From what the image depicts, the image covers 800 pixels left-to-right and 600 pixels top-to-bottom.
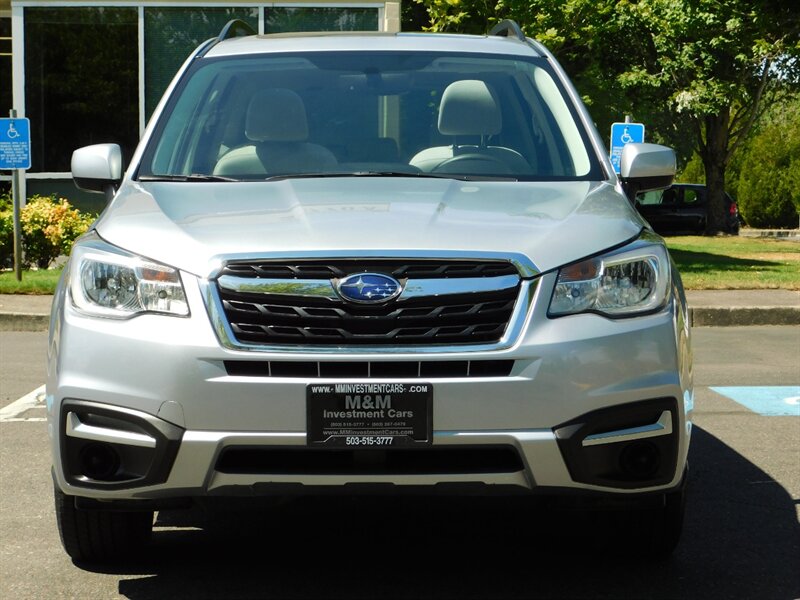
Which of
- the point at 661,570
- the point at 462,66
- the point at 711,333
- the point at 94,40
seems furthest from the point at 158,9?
the point at 661,570

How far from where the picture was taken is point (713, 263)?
2172 cm

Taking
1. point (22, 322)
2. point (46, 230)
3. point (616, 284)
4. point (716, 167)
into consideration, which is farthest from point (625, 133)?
point (716, 167)

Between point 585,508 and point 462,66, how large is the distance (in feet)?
7.14

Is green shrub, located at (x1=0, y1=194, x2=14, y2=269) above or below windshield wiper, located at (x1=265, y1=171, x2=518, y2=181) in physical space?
below

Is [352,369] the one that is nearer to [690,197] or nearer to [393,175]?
[393,175]

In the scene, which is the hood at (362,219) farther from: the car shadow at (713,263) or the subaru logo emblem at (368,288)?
the car shadow at (713,263)

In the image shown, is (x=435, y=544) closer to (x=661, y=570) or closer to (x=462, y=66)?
(x=661, y=570)

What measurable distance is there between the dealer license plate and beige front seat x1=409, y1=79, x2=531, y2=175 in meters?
1.41

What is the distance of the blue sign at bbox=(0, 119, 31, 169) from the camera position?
14.2 metres

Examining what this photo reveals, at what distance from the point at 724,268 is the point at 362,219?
16.9m

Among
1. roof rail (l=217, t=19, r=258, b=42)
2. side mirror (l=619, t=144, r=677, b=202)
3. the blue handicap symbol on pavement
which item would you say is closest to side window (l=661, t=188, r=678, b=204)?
the blue handicap symbol on pavement

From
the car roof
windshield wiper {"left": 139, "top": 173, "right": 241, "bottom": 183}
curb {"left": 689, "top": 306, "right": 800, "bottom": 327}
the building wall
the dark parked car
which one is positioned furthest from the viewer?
the dark parked car

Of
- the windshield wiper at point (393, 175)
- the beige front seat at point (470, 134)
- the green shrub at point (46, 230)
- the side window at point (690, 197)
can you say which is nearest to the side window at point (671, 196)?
the side window at point (690, 197)

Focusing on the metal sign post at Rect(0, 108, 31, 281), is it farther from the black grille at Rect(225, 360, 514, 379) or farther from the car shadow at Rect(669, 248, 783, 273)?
the black grille at Rect(225, 360, 514, 379)
